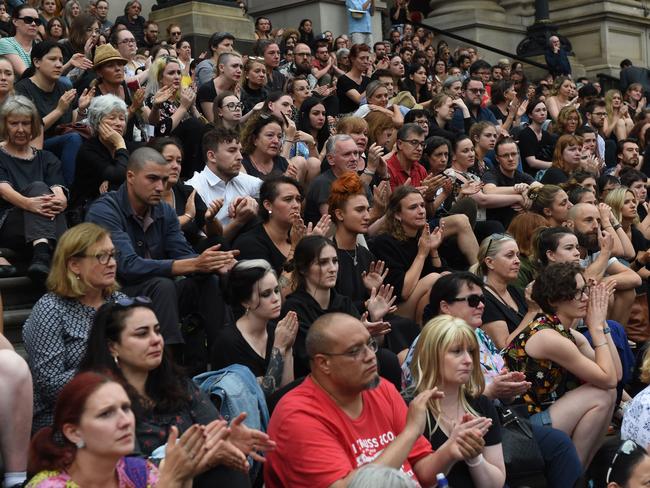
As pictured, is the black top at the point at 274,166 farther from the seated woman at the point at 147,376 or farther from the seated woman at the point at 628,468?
the seated woman at the point at 628,468

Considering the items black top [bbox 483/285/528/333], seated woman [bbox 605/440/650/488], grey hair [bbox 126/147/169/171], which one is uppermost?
grey hair [bbox 126/147/169/171]

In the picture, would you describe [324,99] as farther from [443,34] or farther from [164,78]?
[443,34]

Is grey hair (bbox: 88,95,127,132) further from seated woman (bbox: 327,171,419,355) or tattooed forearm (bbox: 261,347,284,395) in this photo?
tattooed forearm (bbox: 261,347,284,395)

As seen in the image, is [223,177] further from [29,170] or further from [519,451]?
[519,451]

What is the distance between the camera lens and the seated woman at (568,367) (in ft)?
22.0

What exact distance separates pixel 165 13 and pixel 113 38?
5019mm

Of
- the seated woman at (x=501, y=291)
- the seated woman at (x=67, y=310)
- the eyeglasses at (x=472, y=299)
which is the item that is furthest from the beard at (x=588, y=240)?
the seated woman at (x=67, y=310)

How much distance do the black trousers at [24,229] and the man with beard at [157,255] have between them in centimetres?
37

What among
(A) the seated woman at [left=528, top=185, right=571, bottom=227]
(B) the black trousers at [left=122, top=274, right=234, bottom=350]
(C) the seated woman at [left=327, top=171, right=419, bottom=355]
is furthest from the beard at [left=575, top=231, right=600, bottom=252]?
(B) the black trousers at [left=122, top=274, right=234, bottom=350]

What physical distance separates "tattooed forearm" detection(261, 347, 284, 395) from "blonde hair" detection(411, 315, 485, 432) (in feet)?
2.37

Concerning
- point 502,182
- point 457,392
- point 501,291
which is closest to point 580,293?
point 501,291

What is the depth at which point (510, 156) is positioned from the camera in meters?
10.8

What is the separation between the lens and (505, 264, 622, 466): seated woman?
6711 millimetres

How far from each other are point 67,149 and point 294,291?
2.36 meters
